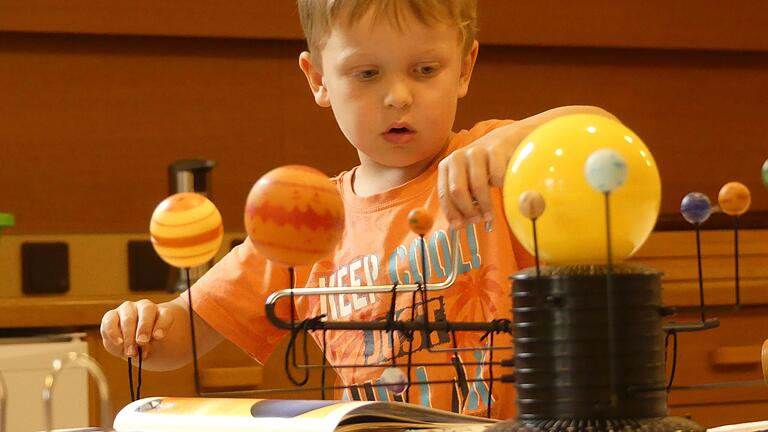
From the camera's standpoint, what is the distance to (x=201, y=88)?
2.08 metres

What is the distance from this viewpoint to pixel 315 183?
486mm

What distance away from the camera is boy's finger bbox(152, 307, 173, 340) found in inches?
32.6

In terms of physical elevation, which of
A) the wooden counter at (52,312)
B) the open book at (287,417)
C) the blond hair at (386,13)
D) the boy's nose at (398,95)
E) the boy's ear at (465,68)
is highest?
the blond hair at (386,13)

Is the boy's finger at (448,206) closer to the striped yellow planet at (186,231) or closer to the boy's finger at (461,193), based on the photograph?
the boy's finger at (461,193)

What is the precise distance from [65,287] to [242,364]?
47 centimetres

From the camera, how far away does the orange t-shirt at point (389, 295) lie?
0.86 metres

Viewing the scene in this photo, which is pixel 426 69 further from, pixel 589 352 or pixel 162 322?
pixel 589 352

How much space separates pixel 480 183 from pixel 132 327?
0.36 m

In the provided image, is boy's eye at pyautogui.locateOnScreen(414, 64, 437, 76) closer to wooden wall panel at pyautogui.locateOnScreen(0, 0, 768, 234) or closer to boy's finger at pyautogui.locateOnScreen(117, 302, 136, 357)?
boy's finger at pyautogui.locateOnScreen(117, 302, 136, 357)

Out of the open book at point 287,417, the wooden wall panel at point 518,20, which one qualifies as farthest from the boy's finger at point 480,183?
the wooden wall panel at point 518,20

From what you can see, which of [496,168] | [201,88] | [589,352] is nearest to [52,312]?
[201,88]

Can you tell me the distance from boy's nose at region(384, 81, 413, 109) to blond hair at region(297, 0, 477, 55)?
5 cm

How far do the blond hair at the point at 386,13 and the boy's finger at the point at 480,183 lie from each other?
0.31 m

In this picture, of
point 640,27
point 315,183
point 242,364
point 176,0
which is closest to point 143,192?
point 176,0
